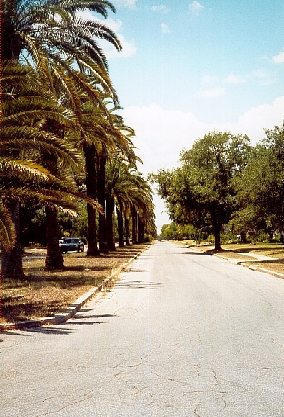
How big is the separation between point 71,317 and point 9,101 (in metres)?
5.40

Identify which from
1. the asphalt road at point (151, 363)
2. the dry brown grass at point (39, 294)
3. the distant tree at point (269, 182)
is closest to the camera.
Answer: the asphalt road at point (151, 363)

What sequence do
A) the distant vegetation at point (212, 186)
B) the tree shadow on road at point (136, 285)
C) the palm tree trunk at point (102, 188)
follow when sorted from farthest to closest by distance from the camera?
the distant vegetation at point (212, 186), the palm tree trunk at point (102, 188), the tree shadow on road at point (136, 285)

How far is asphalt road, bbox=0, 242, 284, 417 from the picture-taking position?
4.42 m

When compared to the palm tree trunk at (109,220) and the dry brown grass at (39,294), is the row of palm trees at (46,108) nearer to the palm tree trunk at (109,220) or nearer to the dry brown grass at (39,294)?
the dry brown grass at (39,294)

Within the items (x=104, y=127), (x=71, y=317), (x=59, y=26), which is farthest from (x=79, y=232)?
(x=71, y=317)

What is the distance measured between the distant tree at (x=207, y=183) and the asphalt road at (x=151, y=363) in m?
34.0

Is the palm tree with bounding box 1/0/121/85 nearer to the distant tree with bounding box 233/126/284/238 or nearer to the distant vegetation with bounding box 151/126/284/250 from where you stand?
the distant tree with bounding box 233/126/284/238

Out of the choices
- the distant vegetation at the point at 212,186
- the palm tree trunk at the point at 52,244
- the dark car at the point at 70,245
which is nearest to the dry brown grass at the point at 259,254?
the distant vegetation at the point at 212,186

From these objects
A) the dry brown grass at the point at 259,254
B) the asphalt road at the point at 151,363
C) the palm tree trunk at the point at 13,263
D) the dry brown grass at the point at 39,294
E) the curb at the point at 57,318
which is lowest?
the dry brown grass at the point at 259,254

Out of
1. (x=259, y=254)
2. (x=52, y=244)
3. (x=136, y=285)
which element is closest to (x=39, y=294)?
(x=136, y=285)

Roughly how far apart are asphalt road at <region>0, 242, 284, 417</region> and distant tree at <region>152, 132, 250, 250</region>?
112 ft

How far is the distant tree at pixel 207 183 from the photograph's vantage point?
146 ft

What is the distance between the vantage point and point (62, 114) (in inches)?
480

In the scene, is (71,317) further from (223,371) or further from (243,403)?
(243,403)
